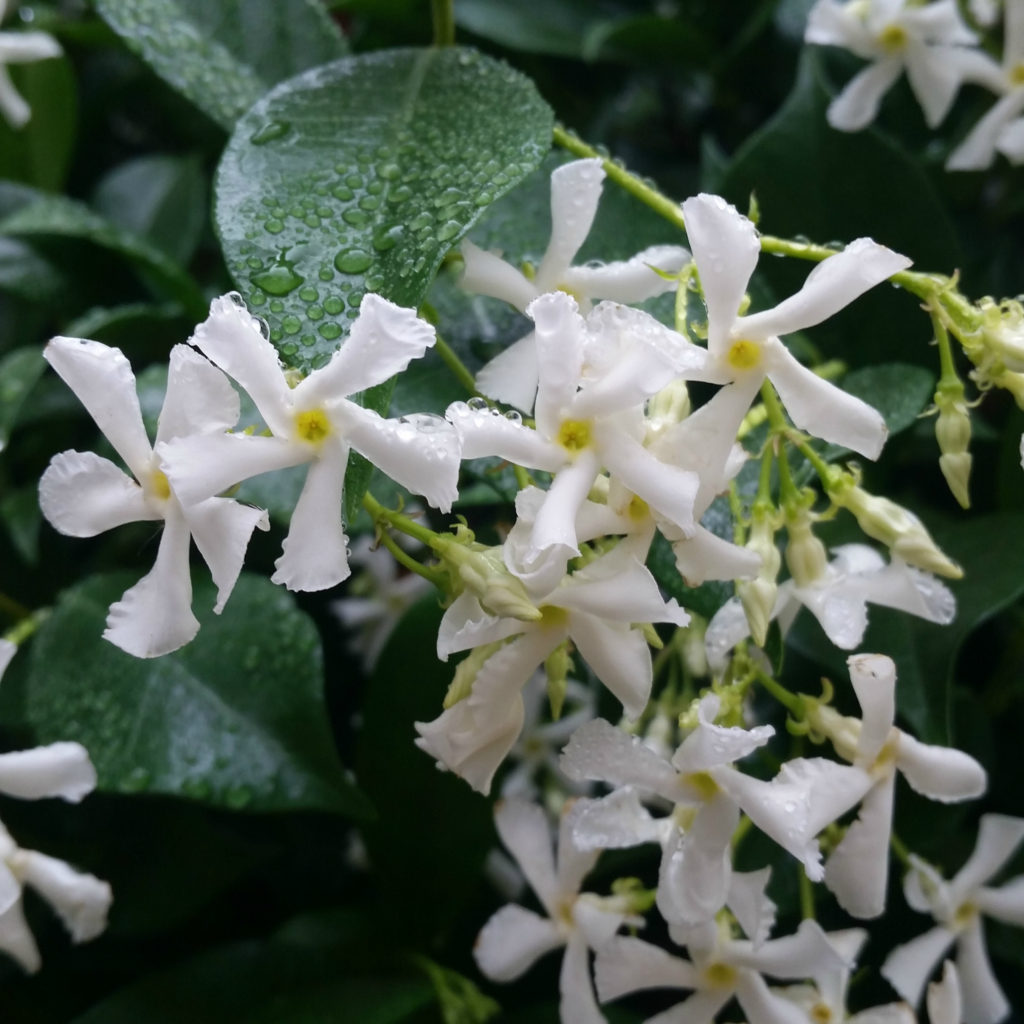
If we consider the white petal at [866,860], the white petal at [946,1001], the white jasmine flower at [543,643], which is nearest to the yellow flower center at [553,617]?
the white jasmine flower at [543,643]

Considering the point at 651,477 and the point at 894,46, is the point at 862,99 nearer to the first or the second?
the point at 894,46

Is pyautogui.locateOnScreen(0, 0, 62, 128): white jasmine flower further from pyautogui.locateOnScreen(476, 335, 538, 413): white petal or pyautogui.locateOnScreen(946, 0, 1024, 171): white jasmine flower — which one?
pyautogui.locateOnScreen(946, 0, 1024, 171): white jasmine flower

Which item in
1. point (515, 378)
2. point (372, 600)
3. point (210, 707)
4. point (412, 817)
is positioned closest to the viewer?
point (515, 378)

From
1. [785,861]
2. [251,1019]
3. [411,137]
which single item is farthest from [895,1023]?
[411,137]

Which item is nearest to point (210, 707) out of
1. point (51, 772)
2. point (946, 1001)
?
point (51, 772)

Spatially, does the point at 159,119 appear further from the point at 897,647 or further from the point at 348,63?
the point at 897,647

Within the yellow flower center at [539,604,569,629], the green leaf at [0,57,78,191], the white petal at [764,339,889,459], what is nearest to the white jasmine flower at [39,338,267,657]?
the yellow flower center at [539,604,569,629]
